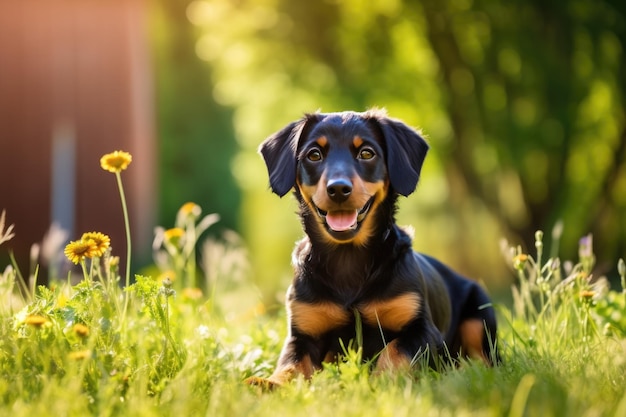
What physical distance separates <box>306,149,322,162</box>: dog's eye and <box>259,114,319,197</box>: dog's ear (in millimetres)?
87

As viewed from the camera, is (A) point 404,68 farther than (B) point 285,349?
Yes

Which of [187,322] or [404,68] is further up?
[404,68]

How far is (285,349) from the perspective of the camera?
449cm

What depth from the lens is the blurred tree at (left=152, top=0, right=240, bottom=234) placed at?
2100 cm

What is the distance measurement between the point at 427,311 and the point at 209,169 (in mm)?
17254

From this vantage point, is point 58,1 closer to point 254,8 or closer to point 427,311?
point 254,8

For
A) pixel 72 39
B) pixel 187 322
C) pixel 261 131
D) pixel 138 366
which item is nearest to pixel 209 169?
pixel 261 131

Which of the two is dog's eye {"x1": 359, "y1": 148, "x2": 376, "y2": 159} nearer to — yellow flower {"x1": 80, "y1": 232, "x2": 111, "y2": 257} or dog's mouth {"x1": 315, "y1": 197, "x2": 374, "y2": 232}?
dog's mouth {"x1": 315, "y1": 197, "x2": 374, "y2": 232}

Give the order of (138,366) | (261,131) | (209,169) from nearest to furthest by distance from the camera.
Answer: (138,366)
(209,169)
(261,131)

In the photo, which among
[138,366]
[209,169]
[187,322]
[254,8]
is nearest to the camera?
[138,366]

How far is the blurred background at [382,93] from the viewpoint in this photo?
558 inches

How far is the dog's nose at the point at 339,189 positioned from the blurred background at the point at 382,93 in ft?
31.8

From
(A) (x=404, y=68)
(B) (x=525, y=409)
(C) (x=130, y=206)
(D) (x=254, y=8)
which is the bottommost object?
(C) (x=130, y=206)

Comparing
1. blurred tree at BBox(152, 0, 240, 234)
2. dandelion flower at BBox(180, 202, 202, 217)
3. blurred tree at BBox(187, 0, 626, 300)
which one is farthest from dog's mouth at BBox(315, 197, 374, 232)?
blurred tree at BBox(152, 0, 240, 234)
